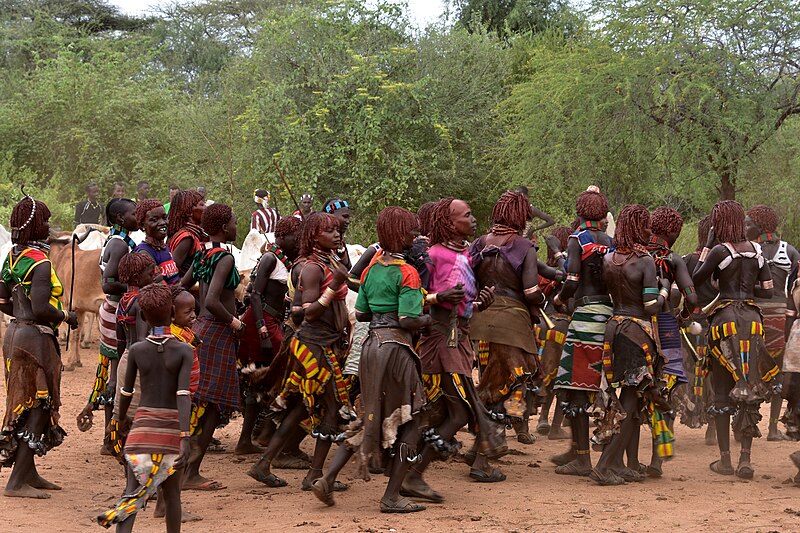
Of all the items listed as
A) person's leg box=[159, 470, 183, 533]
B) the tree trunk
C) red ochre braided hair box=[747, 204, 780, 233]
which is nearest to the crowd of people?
person's leg box=[159, 470, 183, 533]

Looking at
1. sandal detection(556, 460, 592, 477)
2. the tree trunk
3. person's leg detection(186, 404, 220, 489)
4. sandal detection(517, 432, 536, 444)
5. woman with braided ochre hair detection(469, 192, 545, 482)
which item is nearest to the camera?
person's leg detection(186, 404, 220, 489)

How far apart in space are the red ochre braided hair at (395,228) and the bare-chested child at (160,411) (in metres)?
1.59

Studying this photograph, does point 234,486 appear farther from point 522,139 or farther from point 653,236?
point 522,139

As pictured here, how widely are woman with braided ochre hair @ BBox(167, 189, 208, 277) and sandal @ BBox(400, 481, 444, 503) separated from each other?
238cm

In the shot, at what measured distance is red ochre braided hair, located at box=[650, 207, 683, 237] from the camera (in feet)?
27.1

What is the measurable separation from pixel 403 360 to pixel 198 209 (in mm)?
2357

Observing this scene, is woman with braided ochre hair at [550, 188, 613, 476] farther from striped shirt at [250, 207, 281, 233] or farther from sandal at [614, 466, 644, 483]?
striped shirt at [250, 207, 281, 233]

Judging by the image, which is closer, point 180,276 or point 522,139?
point 180,276

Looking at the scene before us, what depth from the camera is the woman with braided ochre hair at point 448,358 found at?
23.8 ft

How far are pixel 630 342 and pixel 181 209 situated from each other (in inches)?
140

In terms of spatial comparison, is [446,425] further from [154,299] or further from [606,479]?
[154,299]

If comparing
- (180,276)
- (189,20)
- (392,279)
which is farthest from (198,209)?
(189,20)

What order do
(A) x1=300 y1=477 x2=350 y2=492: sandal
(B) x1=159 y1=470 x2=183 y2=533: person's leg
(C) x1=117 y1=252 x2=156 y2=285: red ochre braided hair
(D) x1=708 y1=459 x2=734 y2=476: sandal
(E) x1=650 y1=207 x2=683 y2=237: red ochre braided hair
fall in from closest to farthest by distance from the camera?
(B) x1=159 y1=470 x2=183 y2=533: person's leg < (C) x1=117 y1=252 x2=156 y2=285: red ochre braided hair < (A) x1=300 y1=477 x2=350 y2=492: sandal < (E) x1=650 y1=207 x2=683 y2=237: red ochre braided hair < (D) x1=708 y1=459 x2=734 y2=476: sandal

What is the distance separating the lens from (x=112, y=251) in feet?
26.6
